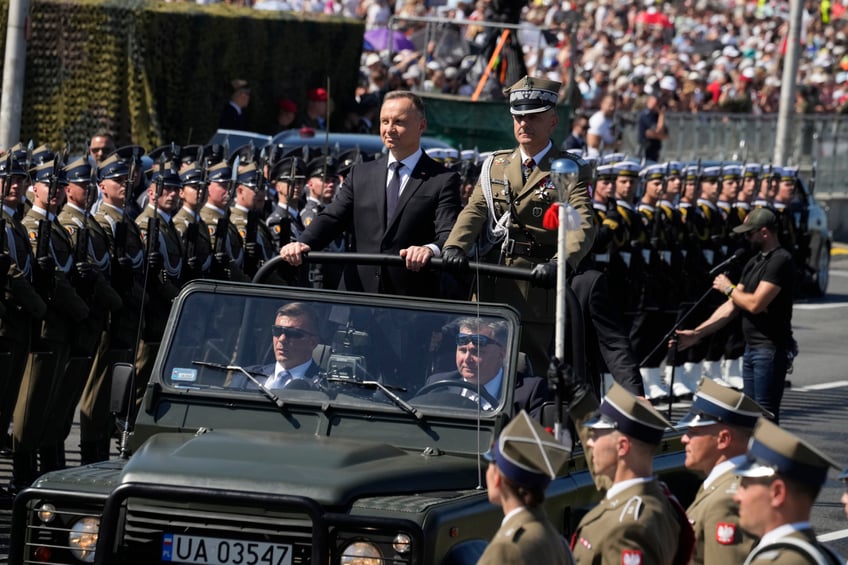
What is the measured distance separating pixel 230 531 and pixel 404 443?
989 millimetres

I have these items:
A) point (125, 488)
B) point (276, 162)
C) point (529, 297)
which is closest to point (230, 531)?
point (125, 488)

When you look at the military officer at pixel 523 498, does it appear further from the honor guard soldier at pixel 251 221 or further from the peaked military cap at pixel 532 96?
the honor guard soldier at pixel 251 221

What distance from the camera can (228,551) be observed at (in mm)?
6078

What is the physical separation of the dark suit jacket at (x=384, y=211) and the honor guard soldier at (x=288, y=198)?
Answer: 4.82 metres

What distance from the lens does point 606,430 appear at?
5582mm

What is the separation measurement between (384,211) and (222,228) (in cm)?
372

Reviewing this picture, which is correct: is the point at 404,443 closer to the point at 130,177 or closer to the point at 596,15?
the point at 130,177

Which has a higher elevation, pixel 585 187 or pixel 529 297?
pixel 585 187

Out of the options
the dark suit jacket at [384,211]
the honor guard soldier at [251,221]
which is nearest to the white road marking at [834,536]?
the dark suit jacket at [384,211]

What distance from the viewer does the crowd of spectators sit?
26859 mm

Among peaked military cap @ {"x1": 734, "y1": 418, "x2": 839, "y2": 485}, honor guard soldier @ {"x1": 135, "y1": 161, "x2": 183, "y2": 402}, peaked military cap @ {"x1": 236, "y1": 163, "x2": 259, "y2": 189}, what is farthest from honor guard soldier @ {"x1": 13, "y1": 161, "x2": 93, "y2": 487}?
peaked military cap @ {"x1": 734, "y1": 418, "x2": 839, "y2": 485}

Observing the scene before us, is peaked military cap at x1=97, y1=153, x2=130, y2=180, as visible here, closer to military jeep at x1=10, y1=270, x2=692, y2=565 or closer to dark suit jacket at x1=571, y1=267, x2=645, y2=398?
dark suit jacket at x1=571, y1=267, x2=645, y2=398

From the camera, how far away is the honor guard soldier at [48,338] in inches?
410

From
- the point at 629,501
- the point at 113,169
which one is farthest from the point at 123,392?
the point at 113,169
